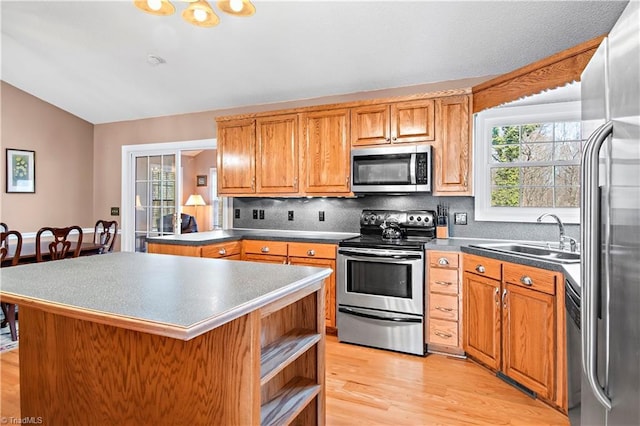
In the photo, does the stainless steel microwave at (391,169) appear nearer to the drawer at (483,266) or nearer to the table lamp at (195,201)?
the drawer at (483,266)

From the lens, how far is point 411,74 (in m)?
3.58

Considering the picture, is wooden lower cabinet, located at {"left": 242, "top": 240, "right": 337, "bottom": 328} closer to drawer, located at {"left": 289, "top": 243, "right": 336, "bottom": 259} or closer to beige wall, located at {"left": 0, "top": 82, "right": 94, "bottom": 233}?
drawer, located at {"left": 289, "top": 243, "right": 336, "bottom": 259}

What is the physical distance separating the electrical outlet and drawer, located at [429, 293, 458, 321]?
79 cm

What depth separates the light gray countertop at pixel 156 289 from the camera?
3.90 ft

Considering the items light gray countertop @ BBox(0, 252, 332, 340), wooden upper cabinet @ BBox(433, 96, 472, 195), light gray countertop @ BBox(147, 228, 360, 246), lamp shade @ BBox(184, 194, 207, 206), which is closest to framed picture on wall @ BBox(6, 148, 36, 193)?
light gray countertop @ BBox(147, 228, 360, 246)

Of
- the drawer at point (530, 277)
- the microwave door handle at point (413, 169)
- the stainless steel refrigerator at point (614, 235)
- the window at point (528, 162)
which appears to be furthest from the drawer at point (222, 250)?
the stainless steel refrigerator at point (614, 235)

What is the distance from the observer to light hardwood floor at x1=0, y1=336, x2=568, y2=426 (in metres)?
2.24

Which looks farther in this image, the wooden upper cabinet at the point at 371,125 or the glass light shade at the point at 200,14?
the wooden upper cabinet at the point at 371,125

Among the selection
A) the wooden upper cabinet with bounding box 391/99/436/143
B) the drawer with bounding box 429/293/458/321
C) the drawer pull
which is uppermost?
the wooden upper cabinet with bounding box 391/99/436/143

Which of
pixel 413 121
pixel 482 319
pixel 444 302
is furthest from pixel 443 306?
pixel 413 121

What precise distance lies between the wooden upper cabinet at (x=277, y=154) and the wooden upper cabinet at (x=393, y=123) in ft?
2.12

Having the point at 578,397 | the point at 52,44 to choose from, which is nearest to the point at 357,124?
the point at 578,397

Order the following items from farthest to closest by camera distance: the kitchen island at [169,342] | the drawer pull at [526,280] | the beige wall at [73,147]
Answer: the beige wall at [73,147], the drawer pull at [526,280], the kitchen island at [169,342]

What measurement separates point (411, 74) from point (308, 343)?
8.95 ft
